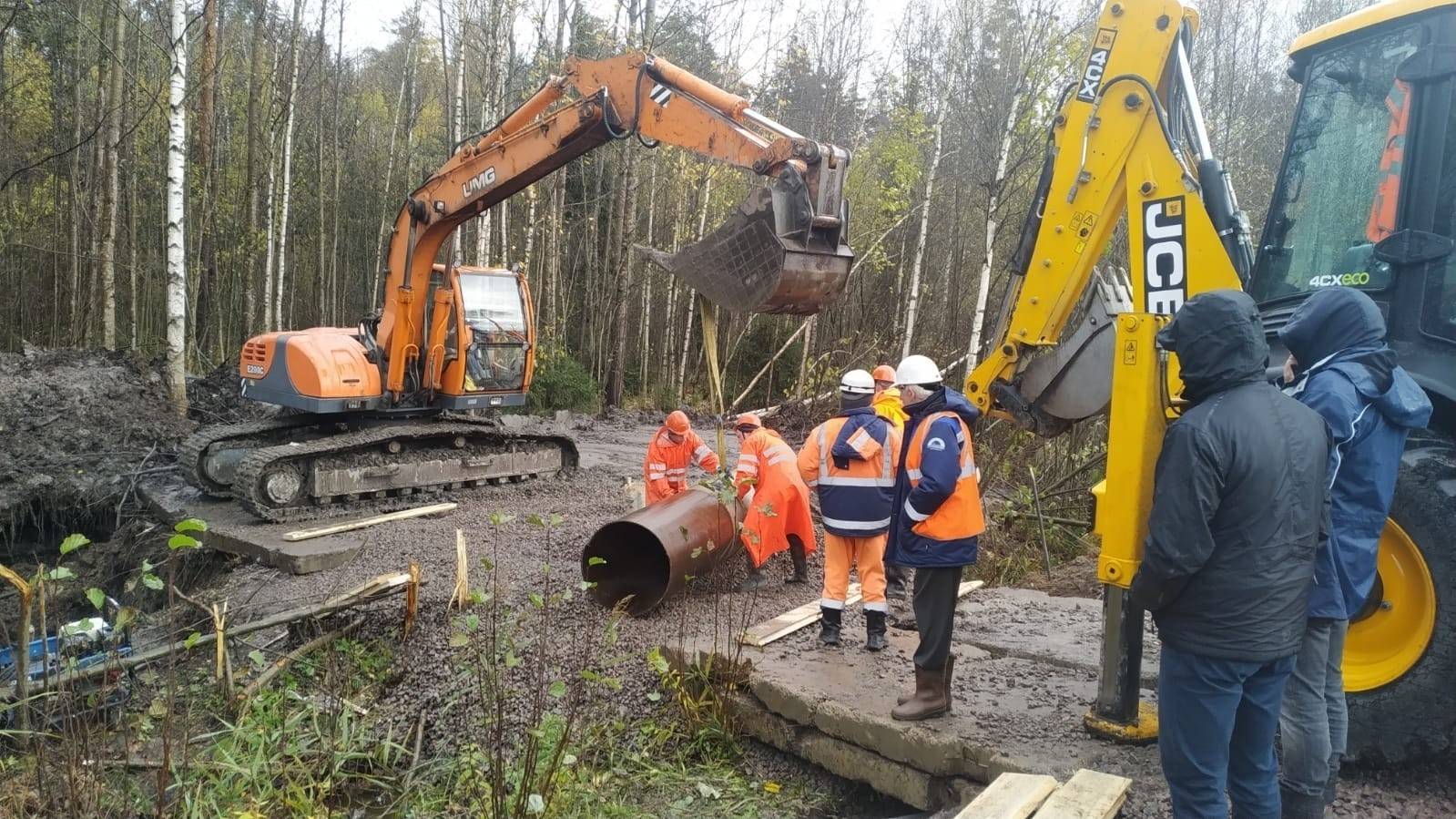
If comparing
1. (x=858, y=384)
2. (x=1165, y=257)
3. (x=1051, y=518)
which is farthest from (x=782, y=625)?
(x=1051, y=518)

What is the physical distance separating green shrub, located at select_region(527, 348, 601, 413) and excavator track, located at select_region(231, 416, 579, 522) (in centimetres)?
819

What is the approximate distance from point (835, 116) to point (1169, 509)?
20134mm

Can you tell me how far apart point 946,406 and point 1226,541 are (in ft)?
6.17

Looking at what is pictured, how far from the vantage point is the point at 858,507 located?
560 cm

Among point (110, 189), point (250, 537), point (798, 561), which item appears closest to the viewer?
point (798, 561)

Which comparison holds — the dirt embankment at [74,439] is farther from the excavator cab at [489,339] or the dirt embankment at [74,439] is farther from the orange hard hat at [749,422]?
the orange hard hat at [749,422]

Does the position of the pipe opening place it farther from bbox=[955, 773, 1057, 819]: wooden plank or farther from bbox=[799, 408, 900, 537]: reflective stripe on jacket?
bbox=[955, 773, 1057, 819]: wooden plank

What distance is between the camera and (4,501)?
9.70 metres

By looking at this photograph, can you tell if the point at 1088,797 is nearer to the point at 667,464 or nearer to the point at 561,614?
the point at 561,614

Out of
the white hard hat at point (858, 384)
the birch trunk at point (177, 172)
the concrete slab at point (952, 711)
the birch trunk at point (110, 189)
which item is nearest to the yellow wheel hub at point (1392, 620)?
the concrete slab at point (952, 711)

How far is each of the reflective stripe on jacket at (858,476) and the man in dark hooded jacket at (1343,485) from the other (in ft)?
8.35

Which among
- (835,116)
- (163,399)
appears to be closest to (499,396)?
(163,399)

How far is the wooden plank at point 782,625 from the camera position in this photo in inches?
219

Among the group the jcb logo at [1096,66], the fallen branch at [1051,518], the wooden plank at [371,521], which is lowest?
the wooden plank at [371,521]
